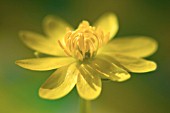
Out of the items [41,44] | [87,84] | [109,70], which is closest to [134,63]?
[109,70]

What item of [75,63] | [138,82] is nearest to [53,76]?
[75,63]

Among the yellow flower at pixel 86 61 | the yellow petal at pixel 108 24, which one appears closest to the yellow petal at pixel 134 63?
the yellow flower at pixel 86 61

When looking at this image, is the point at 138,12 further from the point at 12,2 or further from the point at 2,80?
the point at 2,80

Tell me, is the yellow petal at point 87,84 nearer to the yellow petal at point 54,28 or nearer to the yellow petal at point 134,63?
the yellow petal at point 134,63

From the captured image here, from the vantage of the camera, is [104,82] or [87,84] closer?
[87,84]

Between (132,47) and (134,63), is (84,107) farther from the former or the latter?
(132,47)

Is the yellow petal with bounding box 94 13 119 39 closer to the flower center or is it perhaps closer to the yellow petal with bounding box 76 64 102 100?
the flower center
